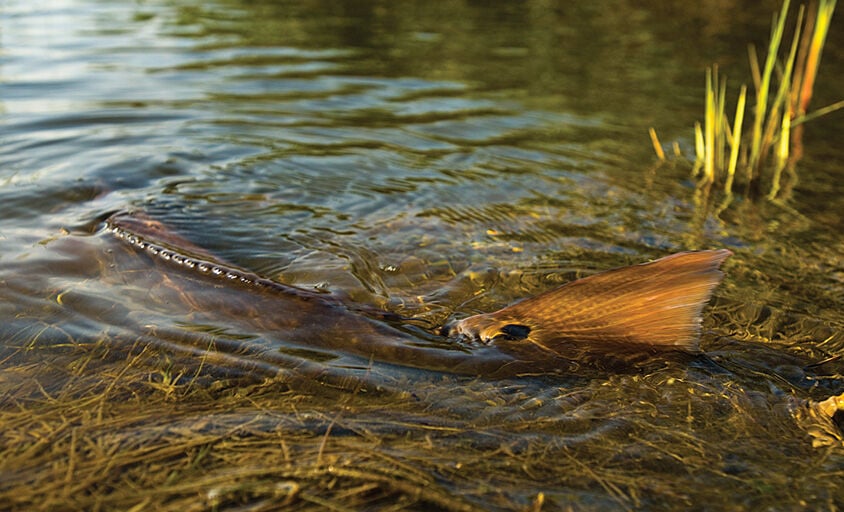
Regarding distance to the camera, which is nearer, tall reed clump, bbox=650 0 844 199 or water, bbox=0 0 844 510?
water, bbox=0 0 844 510

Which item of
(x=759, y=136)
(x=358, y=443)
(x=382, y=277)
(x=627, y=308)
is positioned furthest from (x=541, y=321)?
(x=759, y=136)

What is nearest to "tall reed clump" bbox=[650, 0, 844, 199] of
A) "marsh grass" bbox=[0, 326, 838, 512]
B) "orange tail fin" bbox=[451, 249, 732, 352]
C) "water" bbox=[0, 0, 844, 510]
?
"water" bbox=[0, 0, 844, 510]

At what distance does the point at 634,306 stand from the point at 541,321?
0.32 metres

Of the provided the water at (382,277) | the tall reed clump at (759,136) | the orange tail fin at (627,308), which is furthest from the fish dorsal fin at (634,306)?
the tall reed clump at (759,136)

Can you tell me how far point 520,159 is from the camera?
511 centimetres

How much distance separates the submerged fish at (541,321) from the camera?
2385 mm

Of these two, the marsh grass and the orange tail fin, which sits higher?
the orange tail fin

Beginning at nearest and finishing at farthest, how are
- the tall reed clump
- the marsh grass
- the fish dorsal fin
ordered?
the marsh grass → the fish dorsal fin → the tall reed clump

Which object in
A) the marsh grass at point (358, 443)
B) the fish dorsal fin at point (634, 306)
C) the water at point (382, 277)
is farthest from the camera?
the fish dorsal fin at point (634, 306)

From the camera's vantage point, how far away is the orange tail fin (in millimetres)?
2355

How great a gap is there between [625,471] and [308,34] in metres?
8.09

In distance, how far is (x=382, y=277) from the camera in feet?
11.1

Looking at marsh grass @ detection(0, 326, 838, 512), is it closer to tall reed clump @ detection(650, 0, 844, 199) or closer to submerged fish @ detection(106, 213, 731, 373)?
submerged fish @ detection(106, 213, 731, 373)

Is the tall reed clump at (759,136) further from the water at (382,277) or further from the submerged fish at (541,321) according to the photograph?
the submerged fish at (541,321)
